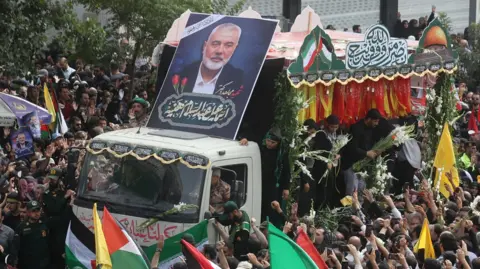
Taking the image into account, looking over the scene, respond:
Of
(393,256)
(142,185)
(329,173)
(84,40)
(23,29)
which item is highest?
(23,29)

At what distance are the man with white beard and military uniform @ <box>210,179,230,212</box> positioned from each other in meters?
1.65

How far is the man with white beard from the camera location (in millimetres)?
17312

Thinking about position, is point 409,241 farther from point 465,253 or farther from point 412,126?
point 412,126

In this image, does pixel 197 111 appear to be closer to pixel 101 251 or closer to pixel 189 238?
pixel 189 238

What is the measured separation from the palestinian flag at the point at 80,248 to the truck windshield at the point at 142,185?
0.46 metres

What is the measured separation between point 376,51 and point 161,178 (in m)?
4.27

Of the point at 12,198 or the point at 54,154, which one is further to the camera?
the point at 54,154

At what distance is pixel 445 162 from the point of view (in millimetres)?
20078

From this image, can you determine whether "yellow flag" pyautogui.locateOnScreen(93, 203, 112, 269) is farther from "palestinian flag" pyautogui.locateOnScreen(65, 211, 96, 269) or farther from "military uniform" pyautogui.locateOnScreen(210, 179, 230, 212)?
"military uniform" pyautogui.locateOnScreen(210, 179, 230, 212)

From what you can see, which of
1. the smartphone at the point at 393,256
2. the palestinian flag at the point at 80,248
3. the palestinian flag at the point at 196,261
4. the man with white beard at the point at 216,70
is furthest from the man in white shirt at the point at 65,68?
the palestinian flag at the point at 196,261

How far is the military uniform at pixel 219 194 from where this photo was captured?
15898mm

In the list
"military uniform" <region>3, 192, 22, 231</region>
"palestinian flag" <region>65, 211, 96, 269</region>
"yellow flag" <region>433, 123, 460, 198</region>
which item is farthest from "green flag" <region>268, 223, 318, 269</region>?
"yellow flag" <region>433, 123, 460, 198</region>

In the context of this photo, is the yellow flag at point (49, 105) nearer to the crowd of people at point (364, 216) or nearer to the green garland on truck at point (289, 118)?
the crowd of people at point (364, 216)

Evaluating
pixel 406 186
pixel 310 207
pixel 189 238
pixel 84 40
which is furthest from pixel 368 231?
pixel 84 40
